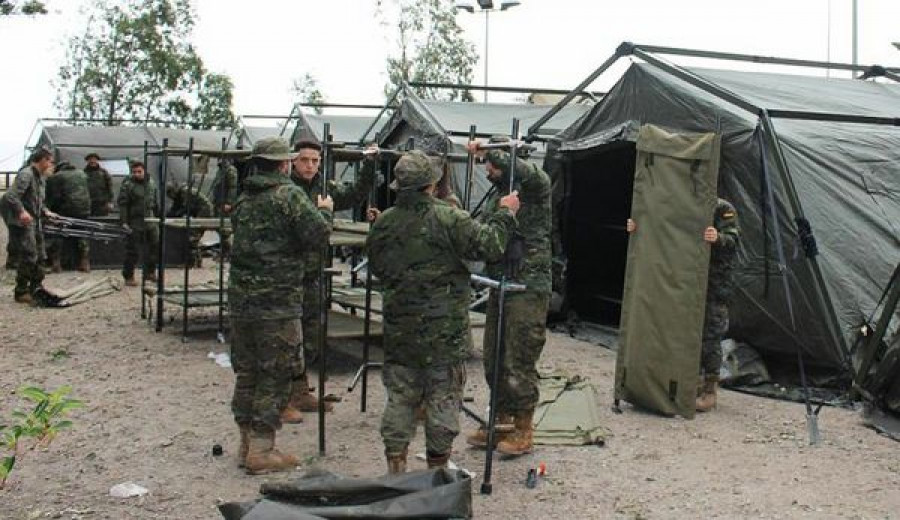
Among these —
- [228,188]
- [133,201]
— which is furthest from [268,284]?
[228,188]

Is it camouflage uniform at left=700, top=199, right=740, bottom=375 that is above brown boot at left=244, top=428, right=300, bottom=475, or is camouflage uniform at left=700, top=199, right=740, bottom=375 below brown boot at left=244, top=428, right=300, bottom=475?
above

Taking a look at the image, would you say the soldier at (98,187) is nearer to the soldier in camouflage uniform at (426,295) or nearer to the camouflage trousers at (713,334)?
the camouflage trousers at (713,334)

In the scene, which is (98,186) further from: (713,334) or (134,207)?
(713,334)

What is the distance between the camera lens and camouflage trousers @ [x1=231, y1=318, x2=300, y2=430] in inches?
207

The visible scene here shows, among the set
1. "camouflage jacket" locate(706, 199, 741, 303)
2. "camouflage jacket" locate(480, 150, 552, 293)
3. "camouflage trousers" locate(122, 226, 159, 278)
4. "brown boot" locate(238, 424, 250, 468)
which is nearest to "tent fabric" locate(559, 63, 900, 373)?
"camouflage jacket" locate(706, 199, 741, 303)

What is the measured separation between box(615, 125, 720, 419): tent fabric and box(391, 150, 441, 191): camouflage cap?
2580mm

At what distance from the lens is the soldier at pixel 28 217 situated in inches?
435

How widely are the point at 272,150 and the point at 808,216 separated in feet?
14.9

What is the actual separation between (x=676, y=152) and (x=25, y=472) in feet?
15.1

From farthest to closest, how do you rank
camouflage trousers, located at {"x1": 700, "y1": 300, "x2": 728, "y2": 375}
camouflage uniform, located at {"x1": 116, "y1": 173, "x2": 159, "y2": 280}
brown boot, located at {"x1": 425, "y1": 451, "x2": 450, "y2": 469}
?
camouflage uniform, located at {"x1": 116, "y1": 173, "x2": 159, "y2": 280}
camouflage trousers, located at {"x1": 700, "y1": 300, "x2": 728, "y2": 375}
brown boot, located at {"x1": 425, "y1": 451, "x2": 450, "y2": 469}

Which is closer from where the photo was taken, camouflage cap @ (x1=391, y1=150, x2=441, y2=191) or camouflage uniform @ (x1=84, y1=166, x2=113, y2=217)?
camouflage cap @ (x1=391, y1=150, x2=441, y2=191)

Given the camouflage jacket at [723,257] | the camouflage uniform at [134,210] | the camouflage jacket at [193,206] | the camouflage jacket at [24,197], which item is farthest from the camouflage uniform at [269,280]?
the camouflage jacket at [193,206]

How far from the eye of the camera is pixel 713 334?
699cm

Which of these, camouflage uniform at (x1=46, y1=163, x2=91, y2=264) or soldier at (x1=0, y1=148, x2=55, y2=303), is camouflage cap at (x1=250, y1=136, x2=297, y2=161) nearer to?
soldier at (x1=0, y1=148, x2=55, y2=303)
